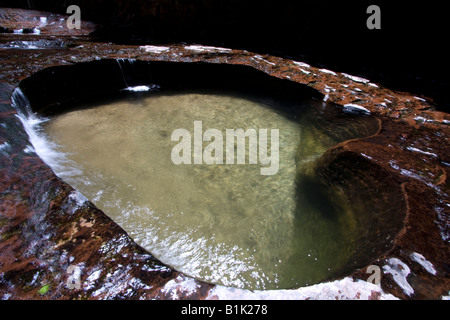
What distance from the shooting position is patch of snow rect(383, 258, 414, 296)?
1398 mm

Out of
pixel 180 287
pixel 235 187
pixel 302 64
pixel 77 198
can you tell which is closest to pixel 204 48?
pixel 302 64

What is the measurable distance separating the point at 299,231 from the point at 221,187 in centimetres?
94

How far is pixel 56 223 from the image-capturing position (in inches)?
→ 64.9

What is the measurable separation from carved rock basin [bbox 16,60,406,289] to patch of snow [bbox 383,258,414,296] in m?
0.11

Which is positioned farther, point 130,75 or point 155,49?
point 155,49

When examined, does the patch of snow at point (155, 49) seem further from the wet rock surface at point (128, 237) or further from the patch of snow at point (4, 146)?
the patch of snow at point (4, 146)

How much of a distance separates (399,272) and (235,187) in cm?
165

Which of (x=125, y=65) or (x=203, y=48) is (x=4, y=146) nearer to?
(x=125, y=65)

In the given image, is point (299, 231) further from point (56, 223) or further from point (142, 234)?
point (56, 223)

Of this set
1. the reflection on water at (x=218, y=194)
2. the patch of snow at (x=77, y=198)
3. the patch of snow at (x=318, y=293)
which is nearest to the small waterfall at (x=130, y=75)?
the reflection on water at (x=218, y=194)

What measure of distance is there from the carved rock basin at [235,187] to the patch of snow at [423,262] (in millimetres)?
156

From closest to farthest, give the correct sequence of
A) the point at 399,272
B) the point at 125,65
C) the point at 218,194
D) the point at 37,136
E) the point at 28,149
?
the point at 399,272, the point at 28,149, the point at 218,194, the point at 37,136, the point at 125,65

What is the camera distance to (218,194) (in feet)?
8.80
